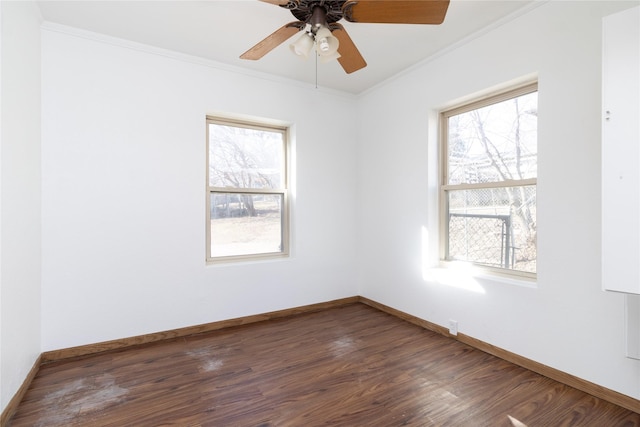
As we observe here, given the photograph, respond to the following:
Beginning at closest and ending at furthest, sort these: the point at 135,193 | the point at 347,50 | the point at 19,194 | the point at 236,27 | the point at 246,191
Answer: the point at 19,194, the point at 347,50, the point at 236,27, the point at 135,193, the point at 246,191

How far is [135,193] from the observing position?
2.82m

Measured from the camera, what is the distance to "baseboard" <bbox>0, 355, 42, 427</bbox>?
5.79 ft

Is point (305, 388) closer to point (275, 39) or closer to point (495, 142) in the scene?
point (275, 39)

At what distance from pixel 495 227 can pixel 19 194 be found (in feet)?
11.9

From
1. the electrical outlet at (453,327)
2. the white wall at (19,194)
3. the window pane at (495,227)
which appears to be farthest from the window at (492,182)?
the white wall at (19,194)

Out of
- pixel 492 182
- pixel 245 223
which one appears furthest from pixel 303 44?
pixel 245 223

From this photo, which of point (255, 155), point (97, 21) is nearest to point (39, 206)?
point (97, 21)

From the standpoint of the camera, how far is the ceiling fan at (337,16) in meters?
1.71

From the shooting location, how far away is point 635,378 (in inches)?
72.7

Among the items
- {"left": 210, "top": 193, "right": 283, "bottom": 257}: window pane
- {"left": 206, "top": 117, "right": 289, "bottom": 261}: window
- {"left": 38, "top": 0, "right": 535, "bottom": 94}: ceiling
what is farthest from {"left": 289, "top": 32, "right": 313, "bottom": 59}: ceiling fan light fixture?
{"left": 210, "top": 193, "right": 283, "bottom": 257}: window pane

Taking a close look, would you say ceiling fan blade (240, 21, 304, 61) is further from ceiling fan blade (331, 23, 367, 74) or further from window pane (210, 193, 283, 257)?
window pane (210, 193, 283, 257)

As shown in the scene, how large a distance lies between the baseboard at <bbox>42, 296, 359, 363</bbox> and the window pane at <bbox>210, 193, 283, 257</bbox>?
72cm

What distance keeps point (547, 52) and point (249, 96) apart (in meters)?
2.70

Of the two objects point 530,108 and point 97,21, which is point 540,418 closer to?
point 530,108
